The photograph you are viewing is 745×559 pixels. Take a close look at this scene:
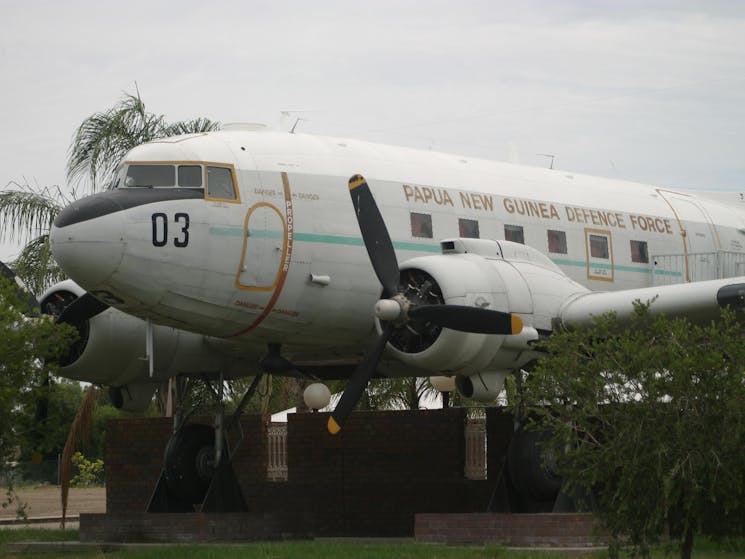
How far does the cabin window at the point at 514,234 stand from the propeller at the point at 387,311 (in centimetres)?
279

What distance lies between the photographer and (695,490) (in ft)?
40.0

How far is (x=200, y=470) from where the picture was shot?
2142cm

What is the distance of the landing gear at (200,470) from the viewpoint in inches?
814

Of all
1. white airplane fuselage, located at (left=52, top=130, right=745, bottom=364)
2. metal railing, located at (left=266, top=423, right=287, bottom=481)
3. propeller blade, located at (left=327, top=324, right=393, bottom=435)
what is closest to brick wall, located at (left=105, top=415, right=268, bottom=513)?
metal railing, located at (left=266, top=423, right=287, bottom=481)

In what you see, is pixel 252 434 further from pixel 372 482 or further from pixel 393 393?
pixel 393 393

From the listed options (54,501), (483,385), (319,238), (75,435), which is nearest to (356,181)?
(319,238)

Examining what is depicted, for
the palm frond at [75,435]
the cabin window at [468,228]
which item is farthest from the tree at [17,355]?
the cabin window at [468,228]

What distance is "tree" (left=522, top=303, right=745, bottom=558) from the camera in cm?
1236

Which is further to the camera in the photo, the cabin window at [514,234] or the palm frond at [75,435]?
the palm frond at [75,435]

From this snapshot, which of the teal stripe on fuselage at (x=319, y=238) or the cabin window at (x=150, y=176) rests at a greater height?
the cabin window at (x=150, y=176)

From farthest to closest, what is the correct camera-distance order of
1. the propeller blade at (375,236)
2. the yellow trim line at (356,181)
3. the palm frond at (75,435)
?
the palm frond at (75,435)
the yellow trim line at (356,181)
the propeller blade at (375,236)

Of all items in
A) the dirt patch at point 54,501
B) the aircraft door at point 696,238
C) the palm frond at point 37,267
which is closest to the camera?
the aircraft door at point 696,238

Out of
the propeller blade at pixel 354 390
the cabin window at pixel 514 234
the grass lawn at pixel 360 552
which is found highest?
the cabin window at pixel 514 234

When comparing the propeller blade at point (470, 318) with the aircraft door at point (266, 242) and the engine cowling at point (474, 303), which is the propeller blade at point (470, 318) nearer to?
the engine cowling at point (474, 303)
